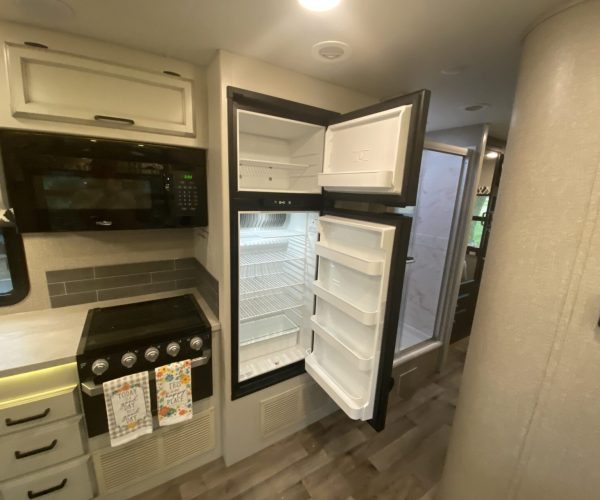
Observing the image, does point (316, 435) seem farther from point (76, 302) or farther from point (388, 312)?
point (76, 302)

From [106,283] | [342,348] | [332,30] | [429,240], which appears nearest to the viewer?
[332,30]

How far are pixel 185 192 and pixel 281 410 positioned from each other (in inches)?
57.2

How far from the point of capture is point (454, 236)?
2.27 meters

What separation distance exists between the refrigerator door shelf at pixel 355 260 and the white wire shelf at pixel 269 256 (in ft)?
1.30

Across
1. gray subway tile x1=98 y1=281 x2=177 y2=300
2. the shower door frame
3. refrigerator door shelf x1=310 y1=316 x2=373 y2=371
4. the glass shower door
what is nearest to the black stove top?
gray subway tile x1=98 y1=281 x2=177 y2=300

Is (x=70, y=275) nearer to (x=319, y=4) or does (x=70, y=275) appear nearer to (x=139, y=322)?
(x=139, y=322)

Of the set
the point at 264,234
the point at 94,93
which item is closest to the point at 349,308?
the point at 264,234

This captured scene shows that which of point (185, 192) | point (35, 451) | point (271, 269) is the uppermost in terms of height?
point (185, 192)

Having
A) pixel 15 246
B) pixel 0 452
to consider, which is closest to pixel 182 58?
pixel 15 246

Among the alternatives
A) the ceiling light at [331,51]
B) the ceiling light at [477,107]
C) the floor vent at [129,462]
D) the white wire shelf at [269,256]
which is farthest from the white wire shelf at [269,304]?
the ceiling light at [477,107]

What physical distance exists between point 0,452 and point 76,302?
704mm

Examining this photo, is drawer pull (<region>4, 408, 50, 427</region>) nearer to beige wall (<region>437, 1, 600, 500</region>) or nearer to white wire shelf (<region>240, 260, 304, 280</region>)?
white wire shelf (<region>240, 260, 304, 280</region>)

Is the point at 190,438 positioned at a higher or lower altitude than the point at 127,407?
lower

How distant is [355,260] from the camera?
3.86ft
